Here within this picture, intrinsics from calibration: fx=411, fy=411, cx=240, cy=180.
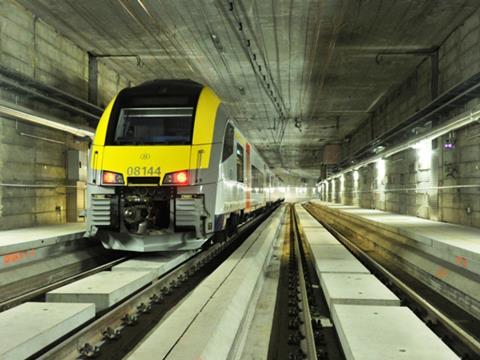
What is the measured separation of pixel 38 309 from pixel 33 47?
6411mm

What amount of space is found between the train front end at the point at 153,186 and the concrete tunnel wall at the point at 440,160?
184 inches

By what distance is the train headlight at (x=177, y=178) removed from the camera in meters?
6.53

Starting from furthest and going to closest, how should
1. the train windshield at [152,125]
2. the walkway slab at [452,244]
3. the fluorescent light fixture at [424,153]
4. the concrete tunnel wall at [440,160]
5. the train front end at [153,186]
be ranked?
the fluorescent light fixture at [424,153], the concrete tunnel wall at [440,160], the train windshield at [152,125], the train front end at [153,186], the walkway slab at [452,244]

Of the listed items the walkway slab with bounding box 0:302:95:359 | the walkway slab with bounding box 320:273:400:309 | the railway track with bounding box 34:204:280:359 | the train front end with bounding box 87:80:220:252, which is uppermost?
the train front end with bounding box 87:80:220:252

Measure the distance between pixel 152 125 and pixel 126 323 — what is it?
376 centimetres

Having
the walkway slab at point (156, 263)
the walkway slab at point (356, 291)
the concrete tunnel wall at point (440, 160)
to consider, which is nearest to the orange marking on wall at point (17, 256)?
the walkway slab at point (156, 263)

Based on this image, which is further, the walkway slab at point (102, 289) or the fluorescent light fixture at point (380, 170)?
the fluorescent light fixture at point (380, 170)

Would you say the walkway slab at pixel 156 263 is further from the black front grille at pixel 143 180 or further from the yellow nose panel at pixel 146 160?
the yellow nose panel at pixel 146 160

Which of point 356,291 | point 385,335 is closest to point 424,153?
point 356,291

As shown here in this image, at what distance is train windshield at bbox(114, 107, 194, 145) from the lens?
6898 millimetres

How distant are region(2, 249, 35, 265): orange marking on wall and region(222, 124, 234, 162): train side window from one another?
328cm

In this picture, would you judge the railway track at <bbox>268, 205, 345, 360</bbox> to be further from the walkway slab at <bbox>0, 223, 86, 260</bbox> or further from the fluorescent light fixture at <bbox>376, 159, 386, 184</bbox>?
the fluorescent light fixture at <bbox>376, 159, 386, 184</bbox>

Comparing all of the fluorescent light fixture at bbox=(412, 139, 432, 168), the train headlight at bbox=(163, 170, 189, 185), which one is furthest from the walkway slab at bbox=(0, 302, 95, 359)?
the fluorescent light fixture at bbox=(412, 139, 432, 168)

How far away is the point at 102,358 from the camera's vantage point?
357 cm
